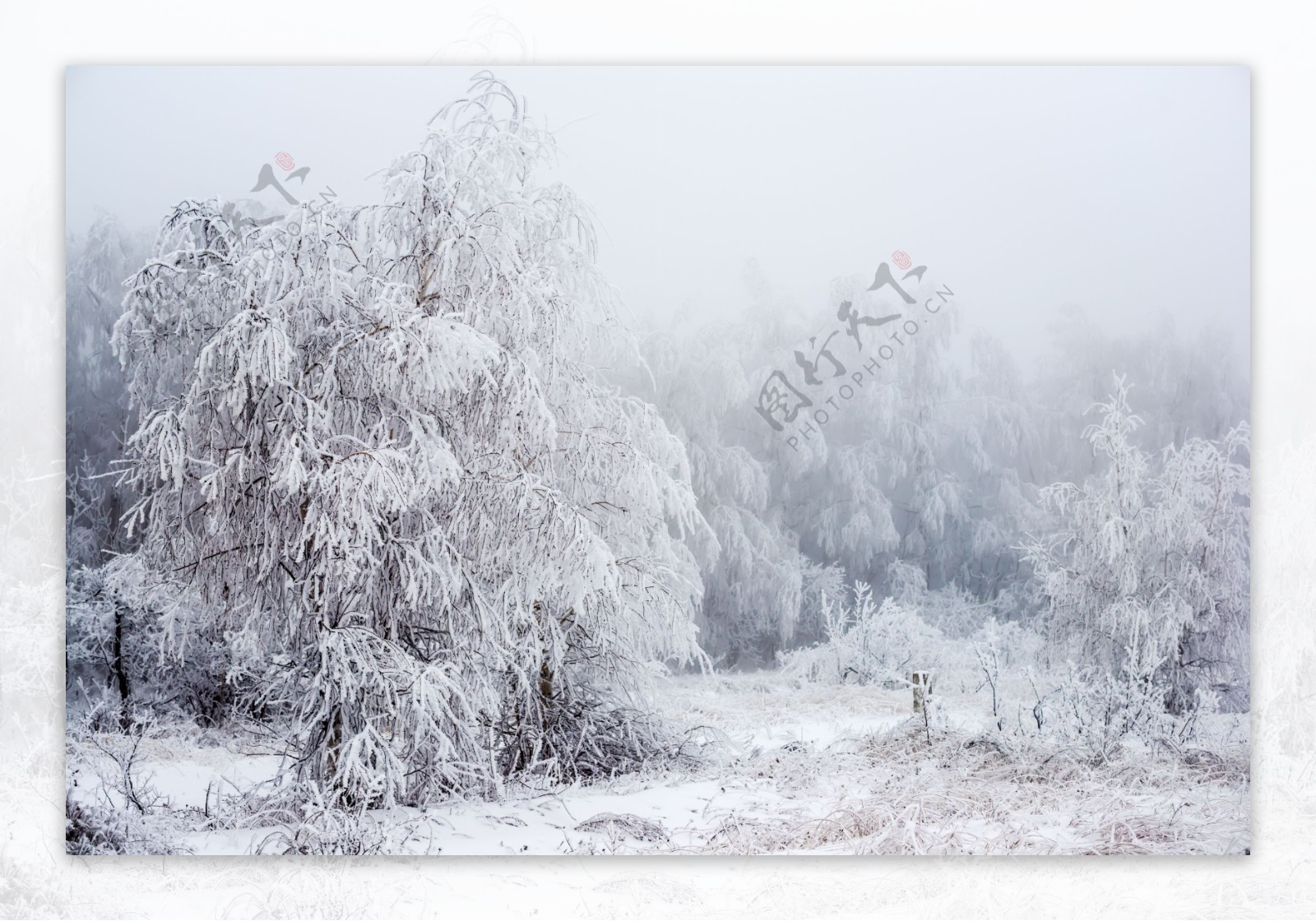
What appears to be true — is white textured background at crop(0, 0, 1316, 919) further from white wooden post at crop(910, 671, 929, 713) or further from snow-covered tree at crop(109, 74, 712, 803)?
white wooden post at crop(910, 671, 929, 713)

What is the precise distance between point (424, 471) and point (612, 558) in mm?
681

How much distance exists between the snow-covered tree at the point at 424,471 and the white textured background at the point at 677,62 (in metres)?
0.33

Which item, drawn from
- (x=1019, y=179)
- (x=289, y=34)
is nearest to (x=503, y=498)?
(x=289, y=34)

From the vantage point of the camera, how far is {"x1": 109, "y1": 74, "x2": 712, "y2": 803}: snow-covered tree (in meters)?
3.31

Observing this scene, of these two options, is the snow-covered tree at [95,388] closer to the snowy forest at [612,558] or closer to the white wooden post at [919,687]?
the snowy forest at [612,558]

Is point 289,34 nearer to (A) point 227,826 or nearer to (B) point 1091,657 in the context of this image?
(A) point 227,826

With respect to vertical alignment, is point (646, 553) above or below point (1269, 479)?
below

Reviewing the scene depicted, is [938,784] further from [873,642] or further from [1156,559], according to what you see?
[1156,559]

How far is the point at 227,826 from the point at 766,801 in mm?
1811

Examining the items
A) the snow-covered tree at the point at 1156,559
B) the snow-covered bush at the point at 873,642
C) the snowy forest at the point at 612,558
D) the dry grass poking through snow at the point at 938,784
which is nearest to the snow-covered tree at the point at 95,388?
the snowy forest at the point at 612,558

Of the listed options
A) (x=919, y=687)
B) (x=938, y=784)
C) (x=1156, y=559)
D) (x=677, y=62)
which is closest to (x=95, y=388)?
(x=677, y=62)

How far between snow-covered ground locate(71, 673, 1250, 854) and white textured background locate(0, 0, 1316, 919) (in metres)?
0.08

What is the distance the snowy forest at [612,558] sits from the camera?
3.35 meters

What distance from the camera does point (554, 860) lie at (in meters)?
3.41
